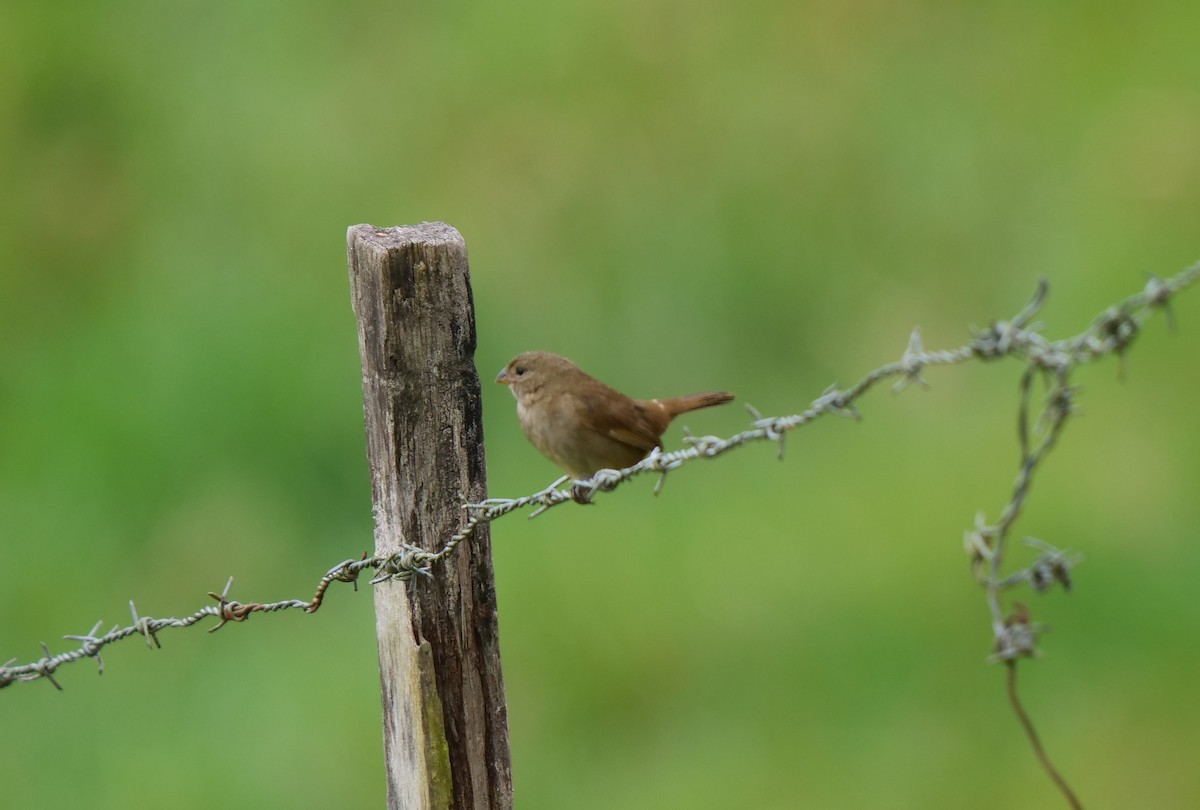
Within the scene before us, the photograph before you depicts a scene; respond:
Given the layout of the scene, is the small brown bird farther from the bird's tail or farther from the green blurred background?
the green blurred background

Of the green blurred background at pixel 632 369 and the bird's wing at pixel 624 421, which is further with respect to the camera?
the green blurred background at pixel 632 369

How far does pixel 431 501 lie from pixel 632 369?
19.1 ft

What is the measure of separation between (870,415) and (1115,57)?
3060 mm

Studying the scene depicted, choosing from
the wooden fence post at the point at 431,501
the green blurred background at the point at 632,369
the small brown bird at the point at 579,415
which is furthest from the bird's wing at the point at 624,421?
the wooden fence post at the point at 431,501

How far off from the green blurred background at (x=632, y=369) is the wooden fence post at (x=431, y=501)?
115 inches

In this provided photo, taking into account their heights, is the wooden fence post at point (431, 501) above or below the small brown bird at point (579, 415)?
below

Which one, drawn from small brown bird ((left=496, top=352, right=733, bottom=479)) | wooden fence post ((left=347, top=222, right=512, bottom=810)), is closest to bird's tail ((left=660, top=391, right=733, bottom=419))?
small brown bird ((left=496, top=352, right=733, bottom=479))

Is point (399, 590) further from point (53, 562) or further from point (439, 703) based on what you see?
point (53, 562)

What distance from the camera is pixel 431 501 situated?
9.59ft

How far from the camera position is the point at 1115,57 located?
31.6 ft

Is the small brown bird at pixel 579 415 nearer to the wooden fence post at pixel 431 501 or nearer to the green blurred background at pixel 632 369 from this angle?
the green blurred background at pixel 632 369

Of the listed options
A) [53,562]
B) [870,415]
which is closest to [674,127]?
[870,415]

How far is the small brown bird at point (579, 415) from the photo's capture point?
208 inches

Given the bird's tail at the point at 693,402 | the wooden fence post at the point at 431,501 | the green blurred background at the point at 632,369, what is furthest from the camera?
the green blurred background at the point at 632,369
